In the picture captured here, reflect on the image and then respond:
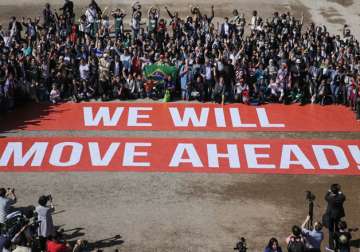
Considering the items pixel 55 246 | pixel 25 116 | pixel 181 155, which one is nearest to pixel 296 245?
pixel 55 246

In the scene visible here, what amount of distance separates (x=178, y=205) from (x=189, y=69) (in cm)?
830

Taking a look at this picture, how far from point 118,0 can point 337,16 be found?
1096cm

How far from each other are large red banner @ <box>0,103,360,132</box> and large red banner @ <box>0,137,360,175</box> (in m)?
1.12

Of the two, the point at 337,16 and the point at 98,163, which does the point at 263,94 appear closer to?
the point at 98,163

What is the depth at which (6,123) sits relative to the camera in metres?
26.5

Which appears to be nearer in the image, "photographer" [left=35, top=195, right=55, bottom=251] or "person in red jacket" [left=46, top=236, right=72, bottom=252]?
"person in red jacket" [left=46, top=236, right=72, bottom=252]

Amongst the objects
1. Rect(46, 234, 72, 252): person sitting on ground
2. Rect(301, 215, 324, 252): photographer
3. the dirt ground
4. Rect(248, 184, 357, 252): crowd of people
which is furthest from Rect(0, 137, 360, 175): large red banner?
Rect(46, 234, 72, 252): person sitting on ground

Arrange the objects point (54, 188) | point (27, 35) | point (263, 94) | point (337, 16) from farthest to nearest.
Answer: point (337, 16) < point (27, 35) < point (263, 94) < point (54, 188)

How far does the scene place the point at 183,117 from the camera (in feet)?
88.7

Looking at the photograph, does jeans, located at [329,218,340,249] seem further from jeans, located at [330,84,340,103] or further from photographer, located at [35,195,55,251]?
jeans, located at [330,84,340,103]

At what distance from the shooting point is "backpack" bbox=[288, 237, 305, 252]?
656 inches

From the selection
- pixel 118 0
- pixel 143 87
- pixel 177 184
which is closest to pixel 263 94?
pixel 143 87

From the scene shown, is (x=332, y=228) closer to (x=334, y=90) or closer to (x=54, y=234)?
(x=54, y=234)

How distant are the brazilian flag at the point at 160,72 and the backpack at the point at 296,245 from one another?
12.8m
